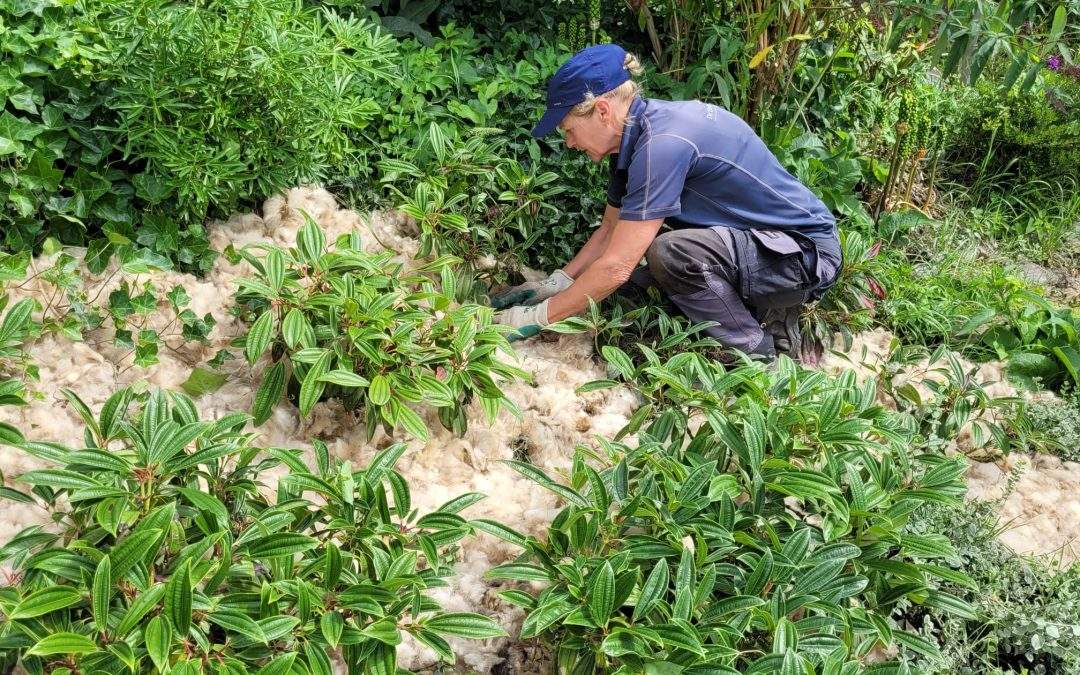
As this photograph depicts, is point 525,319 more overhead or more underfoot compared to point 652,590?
more underfoot

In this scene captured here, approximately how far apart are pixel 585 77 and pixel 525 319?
93 centimetres

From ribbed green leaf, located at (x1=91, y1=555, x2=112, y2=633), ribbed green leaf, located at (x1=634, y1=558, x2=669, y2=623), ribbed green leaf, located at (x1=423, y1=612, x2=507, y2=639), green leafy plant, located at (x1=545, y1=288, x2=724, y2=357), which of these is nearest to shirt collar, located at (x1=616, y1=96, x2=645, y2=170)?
green leafy plant, located at (x1=545, y1=288, x2=724, y2=357)

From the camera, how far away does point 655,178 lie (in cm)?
326

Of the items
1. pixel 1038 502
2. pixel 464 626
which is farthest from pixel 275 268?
pixel 1038 502

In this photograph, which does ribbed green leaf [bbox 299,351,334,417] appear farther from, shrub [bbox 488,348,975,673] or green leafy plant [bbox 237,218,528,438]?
shrub [bbox 488,348,975,673]

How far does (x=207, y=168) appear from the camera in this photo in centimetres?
302

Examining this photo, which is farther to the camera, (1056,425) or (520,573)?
(1056,425)

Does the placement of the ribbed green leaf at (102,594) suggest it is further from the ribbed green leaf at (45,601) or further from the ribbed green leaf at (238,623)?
the ribbed green leaf at (238,623)

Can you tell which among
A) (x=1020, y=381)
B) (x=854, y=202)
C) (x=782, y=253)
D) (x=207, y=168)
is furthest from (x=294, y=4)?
(x=1020, y=381)

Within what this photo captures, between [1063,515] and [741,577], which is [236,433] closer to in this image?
[741,577]

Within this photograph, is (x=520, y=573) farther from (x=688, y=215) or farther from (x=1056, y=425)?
(x=1056, y=425)

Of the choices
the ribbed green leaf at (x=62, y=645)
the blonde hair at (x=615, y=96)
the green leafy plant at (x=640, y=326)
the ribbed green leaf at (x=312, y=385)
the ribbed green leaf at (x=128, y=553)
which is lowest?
the green leafy plant at (x=640, y=326)

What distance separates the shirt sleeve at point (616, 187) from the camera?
361 centimetres

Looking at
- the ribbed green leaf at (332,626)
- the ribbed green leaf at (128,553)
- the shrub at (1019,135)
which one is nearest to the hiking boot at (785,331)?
the shrub at (1019,135)
